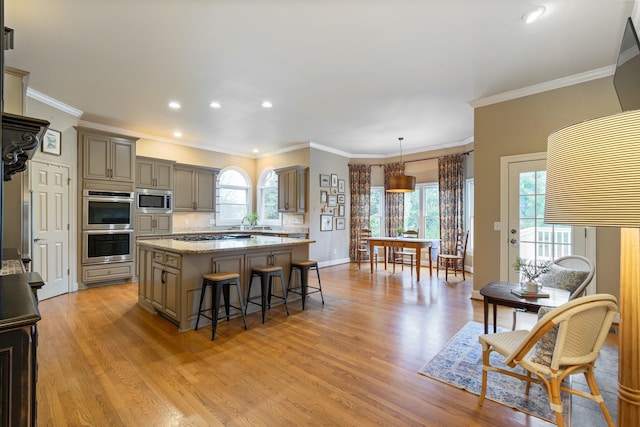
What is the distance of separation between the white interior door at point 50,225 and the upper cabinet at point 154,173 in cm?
117

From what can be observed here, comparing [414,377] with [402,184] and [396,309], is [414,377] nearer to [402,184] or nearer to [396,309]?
[396,309]

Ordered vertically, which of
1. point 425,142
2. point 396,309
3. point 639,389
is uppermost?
point 425,142

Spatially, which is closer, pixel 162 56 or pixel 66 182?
pixel 162 56

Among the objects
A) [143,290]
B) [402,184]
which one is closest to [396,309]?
[402,184]

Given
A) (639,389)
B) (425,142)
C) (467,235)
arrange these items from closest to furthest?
(639,389) → (467,235) → (425,142)

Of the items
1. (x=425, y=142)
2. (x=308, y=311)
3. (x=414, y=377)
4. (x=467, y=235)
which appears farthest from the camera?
(x=425, y=142)

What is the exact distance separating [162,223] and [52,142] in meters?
2.14

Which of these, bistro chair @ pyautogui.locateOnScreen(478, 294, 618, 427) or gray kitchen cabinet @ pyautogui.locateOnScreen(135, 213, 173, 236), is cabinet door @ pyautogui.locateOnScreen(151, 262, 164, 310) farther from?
bistro chair @ pyautogui.locateOnScreen(478, 294, 618, 427)

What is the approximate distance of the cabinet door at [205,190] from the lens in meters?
6.79

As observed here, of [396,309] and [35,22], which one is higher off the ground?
[35,22]

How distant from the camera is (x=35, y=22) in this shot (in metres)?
2.60

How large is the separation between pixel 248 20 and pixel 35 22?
74.0 inches

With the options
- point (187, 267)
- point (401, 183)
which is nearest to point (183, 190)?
point (187, 267)

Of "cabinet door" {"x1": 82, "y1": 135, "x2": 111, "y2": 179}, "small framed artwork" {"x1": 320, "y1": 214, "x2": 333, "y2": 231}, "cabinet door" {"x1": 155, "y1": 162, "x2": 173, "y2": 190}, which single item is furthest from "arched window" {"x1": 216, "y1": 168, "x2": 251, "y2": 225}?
"cabinet door" {"x1": 82, "y1": 135, "x2": 111, "y2": 179}
